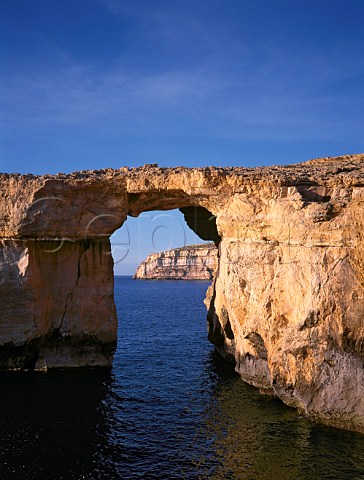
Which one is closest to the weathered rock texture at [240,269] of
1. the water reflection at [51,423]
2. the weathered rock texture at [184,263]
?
the water reflection at [51,423]

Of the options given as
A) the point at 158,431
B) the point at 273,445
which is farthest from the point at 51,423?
the point at 273,445

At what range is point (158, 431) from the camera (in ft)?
→ 59.4

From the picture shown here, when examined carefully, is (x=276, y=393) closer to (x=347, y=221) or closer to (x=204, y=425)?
(x=204, y=425)

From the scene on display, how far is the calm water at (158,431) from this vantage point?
15.2 metres

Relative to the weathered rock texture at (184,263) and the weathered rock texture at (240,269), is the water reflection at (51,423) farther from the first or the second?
the weathered rock texture at (184,263)

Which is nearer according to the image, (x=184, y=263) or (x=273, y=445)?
(x=273, y=445)

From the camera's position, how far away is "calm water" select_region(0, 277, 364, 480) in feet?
49.8

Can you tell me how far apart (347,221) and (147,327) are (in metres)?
28.1

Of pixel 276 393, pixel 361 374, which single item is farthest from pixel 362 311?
pixel 276 393

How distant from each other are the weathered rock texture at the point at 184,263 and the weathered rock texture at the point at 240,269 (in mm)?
109089

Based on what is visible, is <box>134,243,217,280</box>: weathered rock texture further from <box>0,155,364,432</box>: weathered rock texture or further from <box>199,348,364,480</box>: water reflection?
<box>199,348,364,480</box>: water reflection

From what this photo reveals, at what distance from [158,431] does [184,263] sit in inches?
5257

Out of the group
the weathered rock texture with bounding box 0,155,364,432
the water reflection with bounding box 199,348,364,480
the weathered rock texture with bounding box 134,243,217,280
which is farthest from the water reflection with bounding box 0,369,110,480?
the weathered rock texture with bounding box 134,243,217,280

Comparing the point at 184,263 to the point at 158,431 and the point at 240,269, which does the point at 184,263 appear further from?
the point at 158,431
